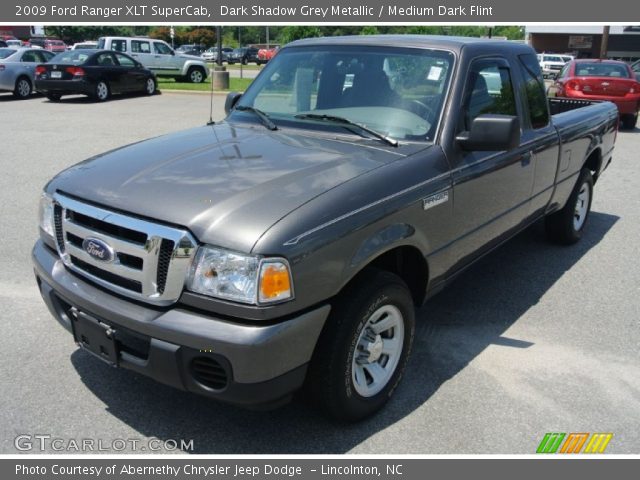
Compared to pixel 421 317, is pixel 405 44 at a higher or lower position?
higher

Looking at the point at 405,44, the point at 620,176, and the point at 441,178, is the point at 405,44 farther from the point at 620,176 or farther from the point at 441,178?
the point at 620,176

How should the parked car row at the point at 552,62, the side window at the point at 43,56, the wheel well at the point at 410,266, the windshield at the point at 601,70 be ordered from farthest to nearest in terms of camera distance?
the parked car row at the point at 552,62
the side window at the point at 43,56
the windshield at the point at 601,70
the wheel well at the point at 410,266

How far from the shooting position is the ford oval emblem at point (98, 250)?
2.77 meters

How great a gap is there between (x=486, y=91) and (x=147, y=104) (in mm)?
15411

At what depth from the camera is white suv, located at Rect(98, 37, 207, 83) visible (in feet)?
79.7

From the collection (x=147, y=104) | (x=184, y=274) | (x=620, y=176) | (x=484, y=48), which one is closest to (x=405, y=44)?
(x=484, y=48)

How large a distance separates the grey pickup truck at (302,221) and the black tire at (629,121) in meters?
11.5

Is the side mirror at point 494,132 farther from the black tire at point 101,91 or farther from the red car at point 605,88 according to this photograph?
the black tire at point 101,91

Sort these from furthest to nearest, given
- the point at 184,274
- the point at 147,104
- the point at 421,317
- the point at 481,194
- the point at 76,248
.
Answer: the point at 147,104, the point at 421,317, the point at 481,194, the point at 76,248, the point at 184,274

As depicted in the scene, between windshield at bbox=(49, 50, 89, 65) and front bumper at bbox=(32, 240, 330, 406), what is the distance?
55.7 ft

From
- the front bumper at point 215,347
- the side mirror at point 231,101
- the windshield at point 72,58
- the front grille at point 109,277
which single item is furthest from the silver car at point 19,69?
the front bumper at point 215,347

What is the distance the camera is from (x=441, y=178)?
3.44 meters

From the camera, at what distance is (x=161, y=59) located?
25.1m

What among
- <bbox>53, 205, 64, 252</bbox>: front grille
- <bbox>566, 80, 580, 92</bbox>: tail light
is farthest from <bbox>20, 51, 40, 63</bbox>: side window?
<bbox>53, 205, 64, 252</bbox>: front grille
